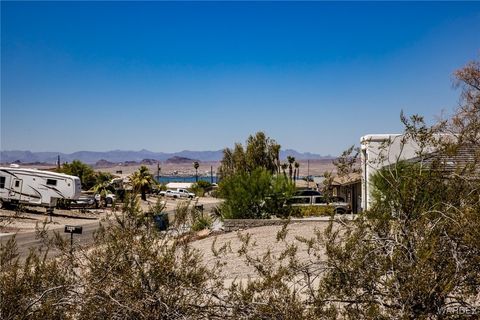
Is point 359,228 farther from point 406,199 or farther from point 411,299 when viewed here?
point 411,299

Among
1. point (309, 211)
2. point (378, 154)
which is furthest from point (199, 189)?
point (309, 211)

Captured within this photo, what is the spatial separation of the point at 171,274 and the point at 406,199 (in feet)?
9.03

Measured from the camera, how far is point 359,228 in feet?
20.7

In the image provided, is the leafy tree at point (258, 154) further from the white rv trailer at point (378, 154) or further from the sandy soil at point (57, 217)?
the white rv trailer at point (378, 154)

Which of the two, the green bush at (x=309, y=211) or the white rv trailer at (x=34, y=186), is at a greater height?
the white rv trailer at (x=34, y=186)

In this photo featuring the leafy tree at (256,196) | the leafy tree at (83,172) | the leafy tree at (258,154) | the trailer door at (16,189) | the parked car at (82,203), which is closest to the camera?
the leafy tree at (256,196)

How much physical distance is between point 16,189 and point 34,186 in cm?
111

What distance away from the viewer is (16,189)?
34.8 meters

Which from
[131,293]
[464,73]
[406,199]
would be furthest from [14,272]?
[464,73]

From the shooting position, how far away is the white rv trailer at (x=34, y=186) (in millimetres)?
34688

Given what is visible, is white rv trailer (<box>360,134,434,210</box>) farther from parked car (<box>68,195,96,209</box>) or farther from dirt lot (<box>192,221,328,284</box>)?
parked car (<box>68,195,96,209</box>)

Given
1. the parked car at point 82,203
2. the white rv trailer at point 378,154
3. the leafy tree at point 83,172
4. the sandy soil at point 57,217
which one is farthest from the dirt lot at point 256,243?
the leafy tree at point 83,172

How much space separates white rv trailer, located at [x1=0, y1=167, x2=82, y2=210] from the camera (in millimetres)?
34688

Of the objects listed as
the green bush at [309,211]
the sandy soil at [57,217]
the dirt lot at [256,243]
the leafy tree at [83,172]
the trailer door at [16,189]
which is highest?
the leafy tree at [83,172]
